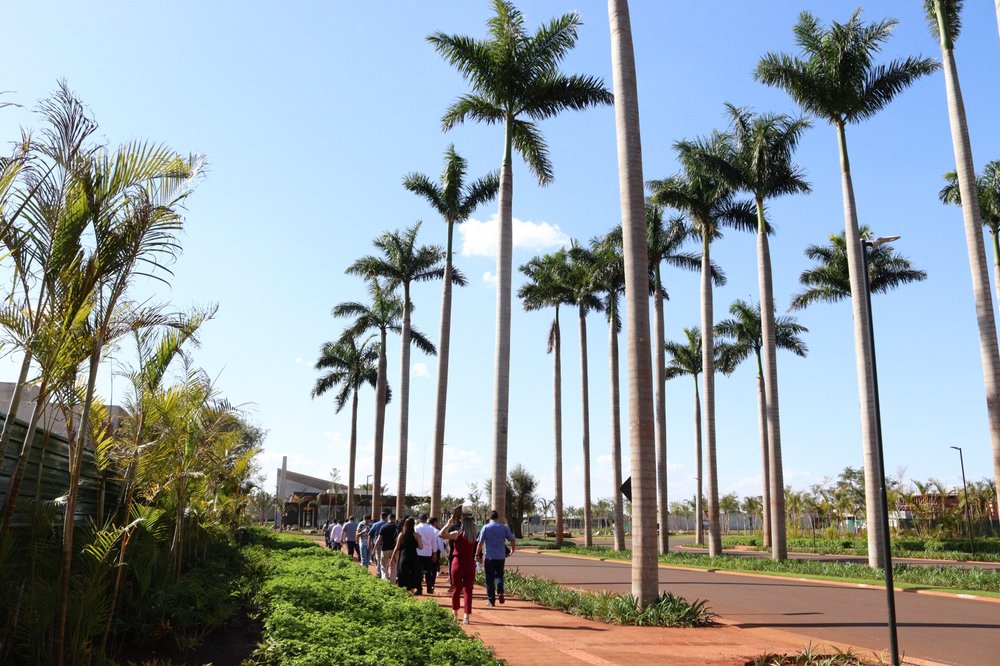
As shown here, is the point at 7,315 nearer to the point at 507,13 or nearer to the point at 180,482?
the point at 180,482

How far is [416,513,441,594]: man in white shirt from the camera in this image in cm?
1569

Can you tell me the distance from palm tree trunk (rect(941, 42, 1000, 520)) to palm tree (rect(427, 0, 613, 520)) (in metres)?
9.93

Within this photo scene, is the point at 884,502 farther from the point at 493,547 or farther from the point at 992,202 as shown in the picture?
the point at 992,202

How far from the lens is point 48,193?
6.38 metres

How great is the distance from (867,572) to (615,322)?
19642 millimetres

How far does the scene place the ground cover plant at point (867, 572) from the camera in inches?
749

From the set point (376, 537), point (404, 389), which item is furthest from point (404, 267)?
point (376, 537)

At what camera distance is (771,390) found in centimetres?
2881

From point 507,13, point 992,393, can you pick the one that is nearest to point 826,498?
point 992,393

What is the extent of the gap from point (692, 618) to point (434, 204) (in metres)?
21.1

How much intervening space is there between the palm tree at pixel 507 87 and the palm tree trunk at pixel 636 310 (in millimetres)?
7403

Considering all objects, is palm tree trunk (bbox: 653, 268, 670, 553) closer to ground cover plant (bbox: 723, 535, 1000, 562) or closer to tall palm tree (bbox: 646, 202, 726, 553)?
tall palm tree (bbox: 646, 202, 726, 553)

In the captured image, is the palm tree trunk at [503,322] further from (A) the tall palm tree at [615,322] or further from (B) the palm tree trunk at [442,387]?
(A) the tall palm tree at [615,322]

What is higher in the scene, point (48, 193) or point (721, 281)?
point (721, 281)
